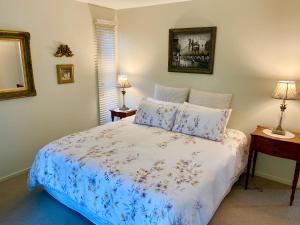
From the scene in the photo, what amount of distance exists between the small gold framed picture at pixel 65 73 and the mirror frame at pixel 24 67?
42 centimetres

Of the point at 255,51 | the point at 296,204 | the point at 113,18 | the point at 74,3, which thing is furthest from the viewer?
the point at 113,18

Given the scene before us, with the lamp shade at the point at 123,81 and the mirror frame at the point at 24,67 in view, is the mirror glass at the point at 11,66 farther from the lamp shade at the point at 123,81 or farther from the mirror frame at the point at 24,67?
the lamp shade at the point at 123,81

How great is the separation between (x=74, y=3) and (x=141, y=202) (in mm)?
3034

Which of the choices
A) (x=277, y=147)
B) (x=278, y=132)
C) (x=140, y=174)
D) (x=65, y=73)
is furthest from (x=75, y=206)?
(x=278, y=132)

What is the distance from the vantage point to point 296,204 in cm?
244

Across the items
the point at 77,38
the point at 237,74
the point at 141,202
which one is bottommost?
the point at 141,202

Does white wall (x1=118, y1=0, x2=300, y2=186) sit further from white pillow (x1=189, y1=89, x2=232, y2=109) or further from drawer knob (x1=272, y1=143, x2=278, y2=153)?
drawer knob (x1=272, y1=143, x2=278, y2=153)

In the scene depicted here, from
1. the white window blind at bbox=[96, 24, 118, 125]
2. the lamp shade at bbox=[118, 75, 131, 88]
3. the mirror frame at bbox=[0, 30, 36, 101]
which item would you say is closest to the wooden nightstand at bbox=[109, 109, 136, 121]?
the white window blind at bbox=[96, 24, 118, 125]

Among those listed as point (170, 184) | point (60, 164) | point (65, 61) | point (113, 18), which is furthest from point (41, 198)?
point (113, 18)

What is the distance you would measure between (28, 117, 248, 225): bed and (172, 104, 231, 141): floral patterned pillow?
0.30 feet

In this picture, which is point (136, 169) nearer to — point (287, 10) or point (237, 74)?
point (237, 74)

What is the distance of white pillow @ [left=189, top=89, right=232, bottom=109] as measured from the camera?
9.74 feet

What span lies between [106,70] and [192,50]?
5.24 feet

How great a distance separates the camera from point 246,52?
9.41ft
